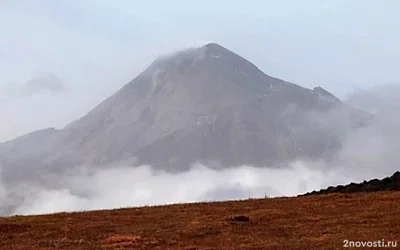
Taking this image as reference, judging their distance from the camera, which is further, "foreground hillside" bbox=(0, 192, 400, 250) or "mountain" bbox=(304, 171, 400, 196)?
"mountain" bbox=(304, 171, 400, 196)

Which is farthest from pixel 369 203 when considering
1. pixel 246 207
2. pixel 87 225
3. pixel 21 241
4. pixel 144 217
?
pixel 21 241

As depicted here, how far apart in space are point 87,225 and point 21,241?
21.6 feet

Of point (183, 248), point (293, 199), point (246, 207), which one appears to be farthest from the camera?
point (293, 199)

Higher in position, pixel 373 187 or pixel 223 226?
pixel 373 187

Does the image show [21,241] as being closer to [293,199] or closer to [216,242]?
[216,242]

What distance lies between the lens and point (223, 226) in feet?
151

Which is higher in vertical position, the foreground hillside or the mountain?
the mountain

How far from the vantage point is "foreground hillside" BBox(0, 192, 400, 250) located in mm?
40250

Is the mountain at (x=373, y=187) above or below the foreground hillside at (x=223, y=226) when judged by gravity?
above

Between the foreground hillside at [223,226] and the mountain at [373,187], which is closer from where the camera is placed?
the foreground hillside at [223,226]

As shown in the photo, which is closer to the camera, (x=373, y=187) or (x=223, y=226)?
(x=223, y=226)

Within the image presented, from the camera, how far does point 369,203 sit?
53.6 metres

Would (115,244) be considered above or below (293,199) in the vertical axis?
below

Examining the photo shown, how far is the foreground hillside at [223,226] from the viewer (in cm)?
4025
